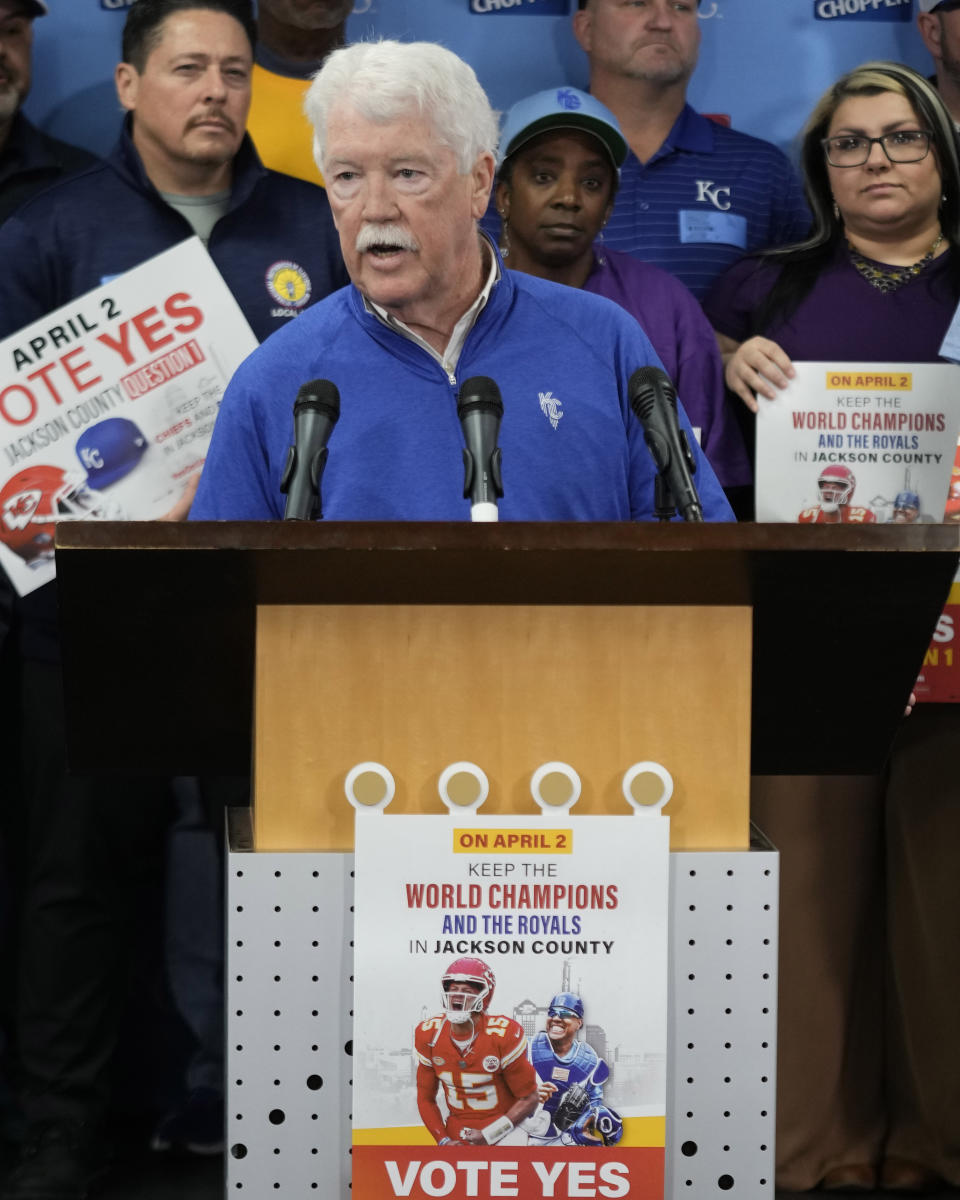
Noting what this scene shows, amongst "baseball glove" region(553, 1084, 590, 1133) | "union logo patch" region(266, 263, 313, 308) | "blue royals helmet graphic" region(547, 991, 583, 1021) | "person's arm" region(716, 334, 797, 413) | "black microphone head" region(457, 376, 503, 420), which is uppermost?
"union logo patch" region(266, 263, 313, 308)

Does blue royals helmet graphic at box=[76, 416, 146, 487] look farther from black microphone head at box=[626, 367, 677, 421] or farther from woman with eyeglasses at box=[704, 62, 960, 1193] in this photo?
black microphone head at box=[626, 367, 677, 421]

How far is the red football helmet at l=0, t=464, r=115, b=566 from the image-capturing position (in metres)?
2.96

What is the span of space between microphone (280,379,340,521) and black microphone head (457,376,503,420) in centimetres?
14

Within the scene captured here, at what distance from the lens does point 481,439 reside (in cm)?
175

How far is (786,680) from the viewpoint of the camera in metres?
1.78

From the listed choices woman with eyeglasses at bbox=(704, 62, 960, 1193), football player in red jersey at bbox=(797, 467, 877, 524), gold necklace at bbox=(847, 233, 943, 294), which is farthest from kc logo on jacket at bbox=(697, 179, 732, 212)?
football player in red jersey at bbox=(797, 467, 877, 524)

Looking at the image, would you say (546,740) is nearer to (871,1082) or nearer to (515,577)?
(515,577)

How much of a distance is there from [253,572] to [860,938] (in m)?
2.17

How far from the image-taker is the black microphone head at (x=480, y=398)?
1.76 metres

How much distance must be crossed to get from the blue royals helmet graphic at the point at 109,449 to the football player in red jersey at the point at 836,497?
1.22 meters

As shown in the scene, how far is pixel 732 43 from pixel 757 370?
0.97m

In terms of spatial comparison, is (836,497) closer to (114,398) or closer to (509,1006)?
(114,398)

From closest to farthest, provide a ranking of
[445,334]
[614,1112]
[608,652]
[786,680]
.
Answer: [614,1112]
[608,652]
[786,680]
[445,334]

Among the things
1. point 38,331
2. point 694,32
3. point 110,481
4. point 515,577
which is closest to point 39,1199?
point 110,481
